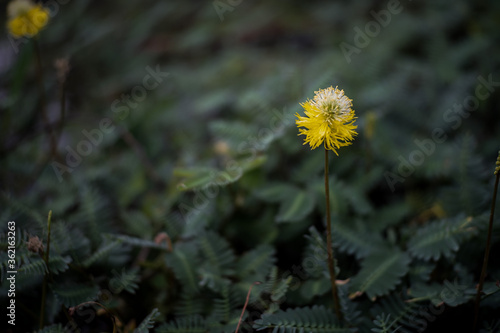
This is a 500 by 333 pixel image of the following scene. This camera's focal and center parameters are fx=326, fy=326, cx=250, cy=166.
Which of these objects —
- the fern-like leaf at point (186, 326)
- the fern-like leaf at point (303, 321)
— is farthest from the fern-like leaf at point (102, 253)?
the fern-like leaf at point (303, 321)

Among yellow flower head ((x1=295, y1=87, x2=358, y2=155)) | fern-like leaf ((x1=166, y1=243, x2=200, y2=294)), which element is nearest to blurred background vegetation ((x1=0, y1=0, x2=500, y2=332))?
fern-like leaf ((x1=166, y1=243, x2=200, y2=294))

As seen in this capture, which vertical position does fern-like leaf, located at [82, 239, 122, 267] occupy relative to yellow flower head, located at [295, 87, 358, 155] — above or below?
below

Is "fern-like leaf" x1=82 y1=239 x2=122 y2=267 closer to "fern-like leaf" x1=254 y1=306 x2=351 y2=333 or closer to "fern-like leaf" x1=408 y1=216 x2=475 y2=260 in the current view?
"fern-like leaf" x1=254 y1=306 x2=351 y2=333

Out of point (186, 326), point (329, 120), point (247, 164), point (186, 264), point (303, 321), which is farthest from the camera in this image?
point (247, 164)

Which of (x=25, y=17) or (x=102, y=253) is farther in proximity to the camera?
(x=25, y=17)

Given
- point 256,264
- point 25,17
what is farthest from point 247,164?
point 25,17

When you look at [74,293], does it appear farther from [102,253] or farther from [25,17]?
[25,17]

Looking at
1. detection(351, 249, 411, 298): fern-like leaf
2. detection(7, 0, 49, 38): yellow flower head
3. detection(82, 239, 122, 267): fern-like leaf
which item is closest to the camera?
detection(351, 249, 411, 298): fern-like leaf

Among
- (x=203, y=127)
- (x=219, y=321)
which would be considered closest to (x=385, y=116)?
(x=203, y=127)

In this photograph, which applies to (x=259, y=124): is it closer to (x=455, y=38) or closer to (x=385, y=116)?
(x=385, y=116)
